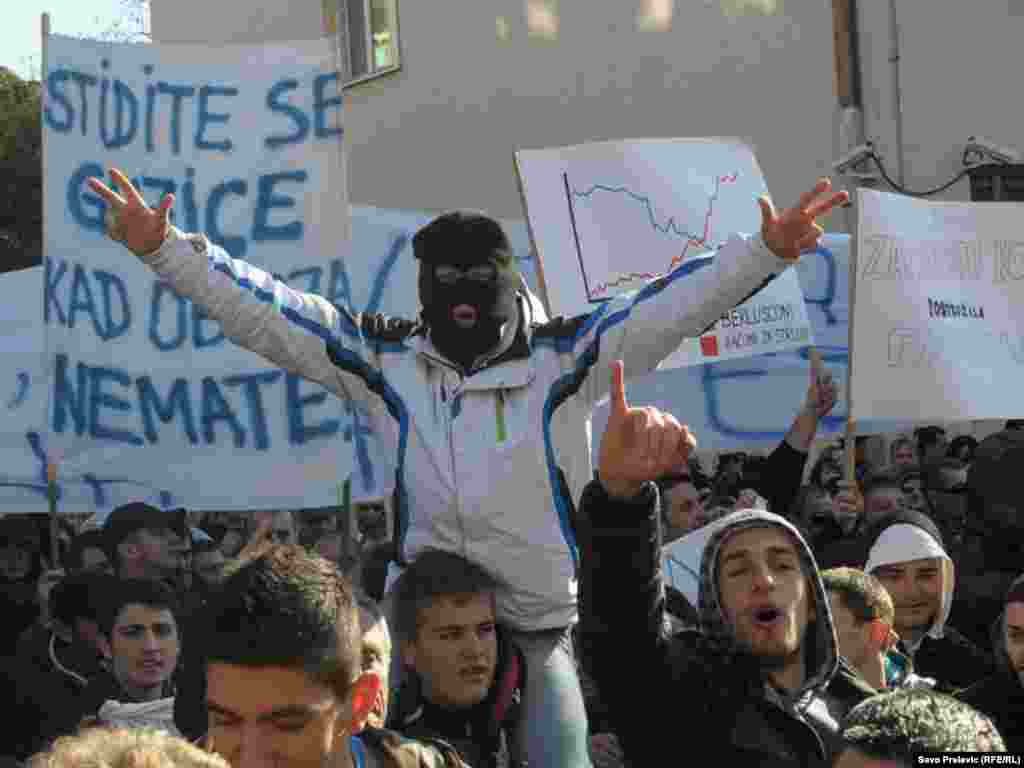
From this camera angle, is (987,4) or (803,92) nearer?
(987,4)

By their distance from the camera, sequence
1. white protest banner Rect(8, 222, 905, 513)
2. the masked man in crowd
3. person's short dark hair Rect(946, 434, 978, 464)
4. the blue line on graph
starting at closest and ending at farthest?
the masked man in crowd
the blue line on graph
white protest banner Rect(8, 222, 905, 513)
person's short dark hair Rect(946, 434, 978, 464)

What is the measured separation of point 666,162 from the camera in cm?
755

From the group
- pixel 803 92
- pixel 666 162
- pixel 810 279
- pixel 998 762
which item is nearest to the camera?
pixel 998 762

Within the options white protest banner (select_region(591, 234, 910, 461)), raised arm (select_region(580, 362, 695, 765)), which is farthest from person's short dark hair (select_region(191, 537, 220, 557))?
raised arm (select_region(580, 362, 695, 765))

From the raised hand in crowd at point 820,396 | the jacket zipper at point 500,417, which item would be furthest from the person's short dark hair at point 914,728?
the raised hand in crowd at point 820,396

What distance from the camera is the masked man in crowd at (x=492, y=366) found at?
4.04 metres

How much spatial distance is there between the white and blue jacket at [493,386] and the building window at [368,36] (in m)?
11.6

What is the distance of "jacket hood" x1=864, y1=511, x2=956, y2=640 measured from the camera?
218 inches

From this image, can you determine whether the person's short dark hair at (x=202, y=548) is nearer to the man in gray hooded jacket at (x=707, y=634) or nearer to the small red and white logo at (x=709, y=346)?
the small red and white logo at (x=709, y=346)

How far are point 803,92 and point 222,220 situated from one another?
7012 millimetres

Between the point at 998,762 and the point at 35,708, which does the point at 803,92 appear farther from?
the point at 998,762

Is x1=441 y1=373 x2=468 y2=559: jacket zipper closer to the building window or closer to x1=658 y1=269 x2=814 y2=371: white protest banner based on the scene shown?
x1=658 y1=269 x2=814 y2=371: white protest banner

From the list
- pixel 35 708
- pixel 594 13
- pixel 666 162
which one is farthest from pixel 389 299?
pixel 594 13

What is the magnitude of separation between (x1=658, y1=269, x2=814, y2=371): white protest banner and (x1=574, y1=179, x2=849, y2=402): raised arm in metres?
2.94
